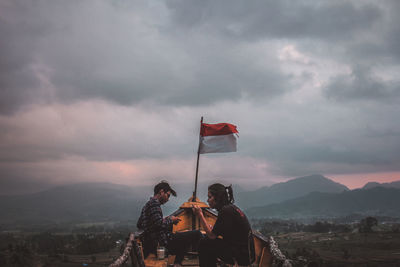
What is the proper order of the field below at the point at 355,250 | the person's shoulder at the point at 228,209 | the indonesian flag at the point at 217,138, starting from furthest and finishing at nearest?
the field below at the point at 355,250 → the indonesian flag at the point at 217,138 → the person's shoulder at the point at 228,209

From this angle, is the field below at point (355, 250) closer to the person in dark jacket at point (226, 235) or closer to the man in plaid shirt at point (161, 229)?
the man in plaid shirt at point (161, 229)

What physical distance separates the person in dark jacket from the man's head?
158 centimetres

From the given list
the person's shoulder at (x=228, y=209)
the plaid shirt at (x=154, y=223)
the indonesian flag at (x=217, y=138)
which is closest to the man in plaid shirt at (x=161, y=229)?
the plaid shirt at (x=154, y=223)

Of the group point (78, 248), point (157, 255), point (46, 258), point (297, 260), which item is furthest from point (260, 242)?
point (78, 248)

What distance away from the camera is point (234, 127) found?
1257 centimetres

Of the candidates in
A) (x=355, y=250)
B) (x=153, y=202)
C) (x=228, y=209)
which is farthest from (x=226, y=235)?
(x=355, y=250)

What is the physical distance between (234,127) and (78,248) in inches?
5152

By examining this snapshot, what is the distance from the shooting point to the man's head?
7945 mm

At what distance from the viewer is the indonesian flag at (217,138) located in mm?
12500

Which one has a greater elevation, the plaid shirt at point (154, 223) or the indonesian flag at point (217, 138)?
the indonesian flag at point (217, 138)

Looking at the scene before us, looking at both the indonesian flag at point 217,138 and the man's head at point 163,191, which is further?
the indonesian flag at point 217,138

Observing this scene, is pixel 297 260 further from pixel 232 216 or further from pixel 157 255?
pixel 157 255

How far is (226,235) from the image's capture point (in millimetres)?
6398

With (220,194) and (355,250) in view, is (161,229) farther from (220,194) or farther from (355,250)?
(355,250)
